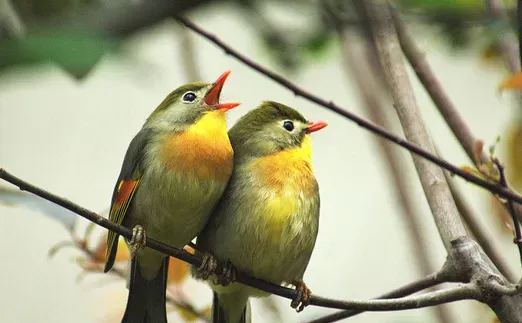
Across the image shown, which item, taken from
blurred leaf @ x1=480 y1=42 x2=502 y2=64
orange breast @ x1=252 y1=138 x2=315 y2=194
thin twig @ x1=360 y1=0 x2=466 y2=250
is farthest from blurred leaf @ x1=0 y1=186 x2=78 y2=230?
blurred leaf @ x1=480 y1=42 x2=502 y2=64

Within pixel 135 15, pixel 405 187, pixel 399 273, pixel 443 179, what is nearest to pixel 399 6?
pixel 443 179

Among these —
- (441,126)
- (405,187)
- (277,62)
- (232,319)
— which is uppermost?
(441,126)

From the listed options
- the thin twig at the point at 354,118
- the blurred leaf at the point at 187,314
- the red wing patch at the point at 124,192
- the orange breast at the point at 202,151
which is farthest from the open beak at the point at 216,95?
the thin twig at the point at 354,118

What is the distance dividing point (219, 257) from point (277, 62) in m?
1.03

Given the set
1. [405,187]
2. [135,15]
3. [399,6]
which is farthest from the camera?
[405,187]

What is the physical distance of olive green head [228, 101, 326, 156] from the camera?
10.2ft

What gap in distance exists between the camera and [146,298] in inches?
122

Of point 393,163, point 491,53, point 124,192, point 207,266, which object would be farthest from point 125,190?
point 491,53

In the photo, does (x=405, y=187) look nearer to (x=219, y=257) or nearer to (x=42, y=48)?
(x=219, y=257)

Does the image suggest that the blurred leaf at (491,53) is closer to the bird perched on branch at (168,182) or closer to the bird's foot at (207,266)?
the bird perched on branch at (168,182)

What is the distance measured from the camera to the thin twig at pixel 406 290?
89.4 inches

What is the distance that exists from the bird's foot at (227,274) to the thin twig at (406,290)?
0.44m

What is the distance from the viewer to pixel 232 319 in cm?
313

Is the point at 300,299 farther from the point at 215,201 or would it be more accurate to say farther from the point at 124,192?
the point at 124,192
